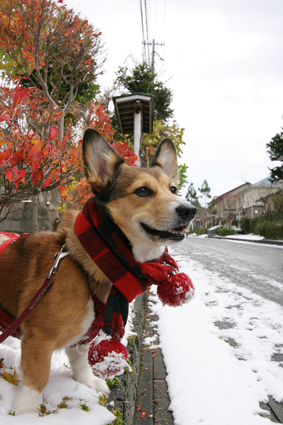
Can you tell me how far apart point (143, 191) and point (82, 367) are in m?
1.37

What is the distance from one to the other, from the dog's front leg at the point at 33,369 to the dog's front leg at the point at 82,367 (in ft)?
1.52

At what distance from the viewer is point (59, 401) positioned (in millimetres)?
1735

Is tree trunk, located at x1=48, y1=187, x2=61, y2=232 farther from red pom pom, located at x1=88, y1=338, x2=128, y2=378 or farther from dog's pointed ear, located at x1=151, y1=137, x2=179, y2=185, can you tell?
red pom pom, located at x1=88, y1=338, x2=128, y2=378

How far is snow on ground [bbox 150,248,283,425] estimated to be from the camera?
2.08m

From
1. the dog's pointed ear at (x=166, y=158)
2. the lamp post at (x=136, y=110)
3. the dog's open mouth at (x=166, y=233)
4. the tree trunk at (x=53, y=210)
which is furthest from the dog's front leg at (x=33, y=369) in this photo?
the lamp post at (x=136, y=110)

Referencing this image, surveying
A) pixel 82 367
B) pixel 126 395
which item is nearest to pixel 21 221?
pixel 82 367

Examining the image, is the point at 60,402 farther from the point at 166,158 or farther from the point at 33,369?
the point at 166,158

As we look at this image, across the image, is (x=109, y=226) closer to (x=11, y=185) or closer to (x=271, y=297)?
(x=11, y=185)

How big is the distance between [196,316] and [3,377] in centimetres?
304

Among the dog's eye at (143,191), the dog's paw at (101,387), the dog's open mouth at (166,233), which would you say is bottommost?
the dog's paw at (101,387)

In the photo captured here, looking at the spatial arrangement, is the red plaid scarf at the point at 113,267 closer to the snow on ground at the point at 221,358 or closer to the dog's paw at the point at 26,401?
the dog's paw at the point at 26,401

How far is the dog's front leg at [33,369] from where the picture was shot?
62.7 inches

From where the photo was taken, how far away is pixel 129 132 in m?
10.1

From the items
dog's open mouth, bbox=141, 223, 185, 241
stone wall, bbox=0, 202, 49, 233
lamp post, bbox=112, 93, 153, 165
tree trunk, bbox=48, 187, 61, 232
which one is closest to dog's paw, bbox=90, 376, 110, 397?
dog's open mouth, bbox=141, 223, 185, 241
